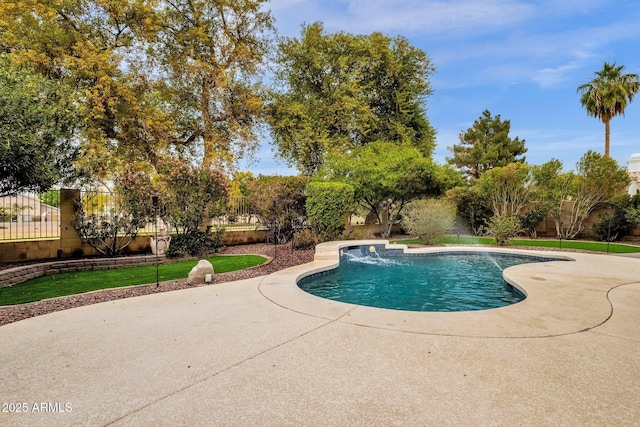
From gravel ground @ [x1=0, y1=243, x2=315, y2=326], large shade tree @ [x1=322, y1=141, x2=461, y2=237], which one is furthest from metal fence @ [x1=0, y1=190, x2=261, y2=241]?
large shade tree @ [x1=322, y1=141, x2=461, y2=237]

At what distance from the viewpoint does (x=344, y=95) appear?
20.7 m

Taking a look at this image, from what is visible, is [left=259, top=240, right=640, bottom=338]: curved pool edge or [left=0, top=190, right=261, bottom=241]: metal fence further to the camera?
[left=0, top=190, right=261, bottom=241]: metal fence

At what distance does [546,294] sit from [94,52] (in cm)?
1666

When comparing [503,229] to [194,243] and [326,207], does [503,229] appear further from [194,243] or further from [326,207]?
[194,243]

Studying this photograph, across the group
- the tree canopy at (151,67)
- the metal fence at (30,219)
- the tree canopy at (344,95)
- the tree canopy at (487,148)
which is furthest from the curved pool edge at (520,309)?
the tree canopy at (487,148)

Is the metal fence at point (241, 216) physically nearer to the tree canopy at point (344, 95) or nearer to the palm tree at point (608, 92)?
the tree canopy at point (344, 95)

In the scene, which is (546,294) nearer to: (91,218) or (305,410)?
(305,410)

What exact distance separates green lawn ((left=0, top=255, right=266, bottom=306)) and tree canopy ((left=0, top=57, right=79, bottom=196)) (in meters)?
2.22

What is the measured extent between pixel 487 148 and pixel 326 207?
78.9 feet

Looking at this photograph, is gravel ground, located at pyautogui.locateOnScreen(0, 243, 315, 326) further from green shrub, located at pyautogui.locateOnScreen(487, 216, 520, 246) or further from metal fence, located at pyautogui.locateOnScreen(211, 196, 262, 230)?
green shrub, located at pyautogui.locateOnScreen(487, 216, 520, 246)

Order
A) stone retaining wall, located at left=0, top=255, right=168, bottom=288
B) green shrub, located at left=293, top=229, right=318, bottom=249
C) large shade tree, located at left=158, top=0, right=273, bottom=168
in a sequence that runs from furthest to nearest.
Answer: large shade tree, located at left=158, top=0, right=273, bottom=168, green shrub, located at left=293, top=229, right=318, bottom=249, stone retaining wall, located at left=0, top=255, right=168, bottom=288

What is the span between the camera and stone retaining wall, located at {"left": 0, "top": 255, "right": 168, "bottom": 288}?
718cm

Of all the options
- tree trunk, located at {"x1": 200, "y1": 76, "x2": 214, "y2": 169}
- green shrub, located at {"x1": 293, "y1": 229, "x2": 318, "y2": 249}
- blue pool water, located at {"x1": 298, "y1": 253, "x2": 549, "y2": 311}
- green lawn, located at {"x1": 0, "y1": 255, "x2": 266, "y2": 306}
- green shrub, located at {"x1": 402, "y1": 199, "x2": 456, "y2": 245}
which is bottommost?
blue pool water, located at {"x1": 298, "y1": 253, "x2": 549, "y2": 311}

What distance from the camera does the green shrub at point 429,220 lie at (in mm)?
14328
